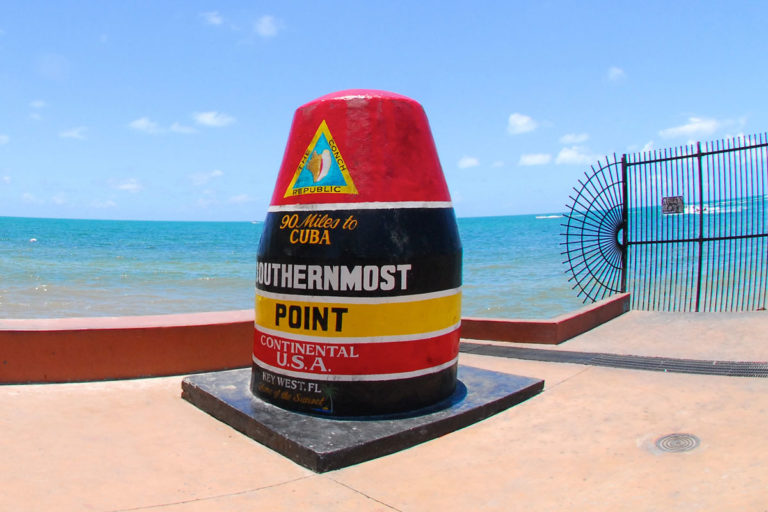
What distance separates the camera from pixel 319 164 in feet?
15.3

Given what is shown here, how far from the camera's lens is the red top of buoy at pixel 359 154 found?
456 centimetres

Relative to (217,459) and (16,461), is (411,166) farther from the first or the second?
(16,461)

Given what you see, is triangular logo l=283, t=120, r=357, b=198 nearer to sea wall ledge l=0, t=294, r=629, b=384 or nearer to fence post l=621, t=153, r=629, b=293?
sea wall ledge l=0, t=294, r=629, b=384

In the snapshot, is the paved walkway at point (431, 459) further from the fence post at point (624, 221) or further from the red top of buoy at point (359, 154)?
the fence post at point (624, 221)

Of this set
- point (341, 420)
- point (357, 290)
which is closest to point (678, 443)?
point (341, 420)

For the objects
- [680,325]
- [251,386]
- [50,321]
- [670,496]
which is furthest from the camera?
[680,325]

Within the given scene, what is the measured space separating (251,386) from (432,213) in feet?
6.84

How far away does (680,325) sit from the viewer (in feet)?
28.9

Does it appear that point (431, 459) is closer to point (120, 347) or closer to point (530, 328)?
point (120, 347)

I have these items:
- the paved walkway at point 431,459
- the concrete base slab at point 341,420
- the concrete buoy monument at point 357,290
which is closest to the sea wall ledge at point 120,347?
the paved walkway at point 431,459

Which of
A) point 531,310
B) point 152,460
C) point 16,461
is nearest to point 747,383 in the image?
point 152,460

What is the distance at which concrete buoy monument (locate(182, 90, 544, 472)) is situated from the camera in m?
4.40

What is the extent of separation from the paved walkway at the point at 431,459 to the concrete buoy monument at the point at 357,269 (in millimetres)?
583

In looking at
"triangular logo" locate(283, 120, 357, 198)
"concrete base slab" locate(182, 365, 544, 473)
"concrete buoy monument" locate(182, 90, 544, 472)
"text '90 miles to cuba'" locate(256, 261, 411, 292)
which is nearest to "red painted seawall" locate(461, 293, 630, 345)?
"concrete base slab" locate(182, 365, 544, 473)
